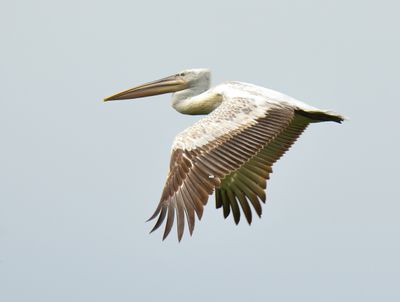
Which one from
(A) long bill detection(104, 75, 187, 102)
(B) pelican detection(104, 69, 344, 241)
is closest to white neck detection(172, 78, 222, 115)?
(B) pelican detection(104, 69, 344, 241)

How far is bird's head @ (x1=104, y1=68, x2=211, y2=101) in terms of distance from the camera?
19.3 metres

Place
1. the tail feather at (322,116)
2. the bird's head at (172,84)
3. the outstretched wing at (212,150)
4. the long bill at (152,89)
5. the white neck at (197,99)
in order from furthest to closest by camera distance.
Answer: the long bill at (152,89)
the bird's head at (172,84)
the white neck at (197,99)
the tail feather at (322,116)
the outstretched wing at (212,150)

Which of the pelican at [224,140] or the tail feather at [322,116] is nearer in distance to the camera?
the pelican at [224,140]

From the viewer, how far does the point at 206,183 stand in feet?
51.4

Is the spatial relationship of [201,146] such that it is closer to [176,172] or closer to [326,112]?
[176,172]

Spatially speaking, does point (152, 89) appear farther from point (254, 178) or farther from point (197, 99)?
point (254, 178)

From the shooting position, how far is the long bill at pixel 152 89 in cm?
1950

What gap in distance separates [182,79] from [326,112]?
264cm

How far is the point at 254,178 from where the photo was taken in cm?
1802

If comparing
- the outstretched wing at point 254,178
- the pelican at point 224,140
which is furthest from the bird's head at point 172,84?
the outstretched wing at point 254,178

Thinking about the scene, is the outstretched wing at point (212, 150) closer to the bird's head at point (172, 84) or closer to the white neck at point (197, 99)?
the white neck at point (197, 99)

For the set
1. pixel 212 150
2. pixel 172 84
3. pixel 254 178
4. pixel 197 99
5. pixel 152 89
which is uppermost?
pixel 212 150

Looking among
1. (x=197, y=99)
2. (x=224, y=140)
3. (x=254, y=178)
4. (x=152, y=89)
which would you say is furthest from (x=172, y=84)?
(x=224, y=140)

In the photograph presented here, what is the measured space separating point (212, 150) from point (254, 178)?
83.0 inches
